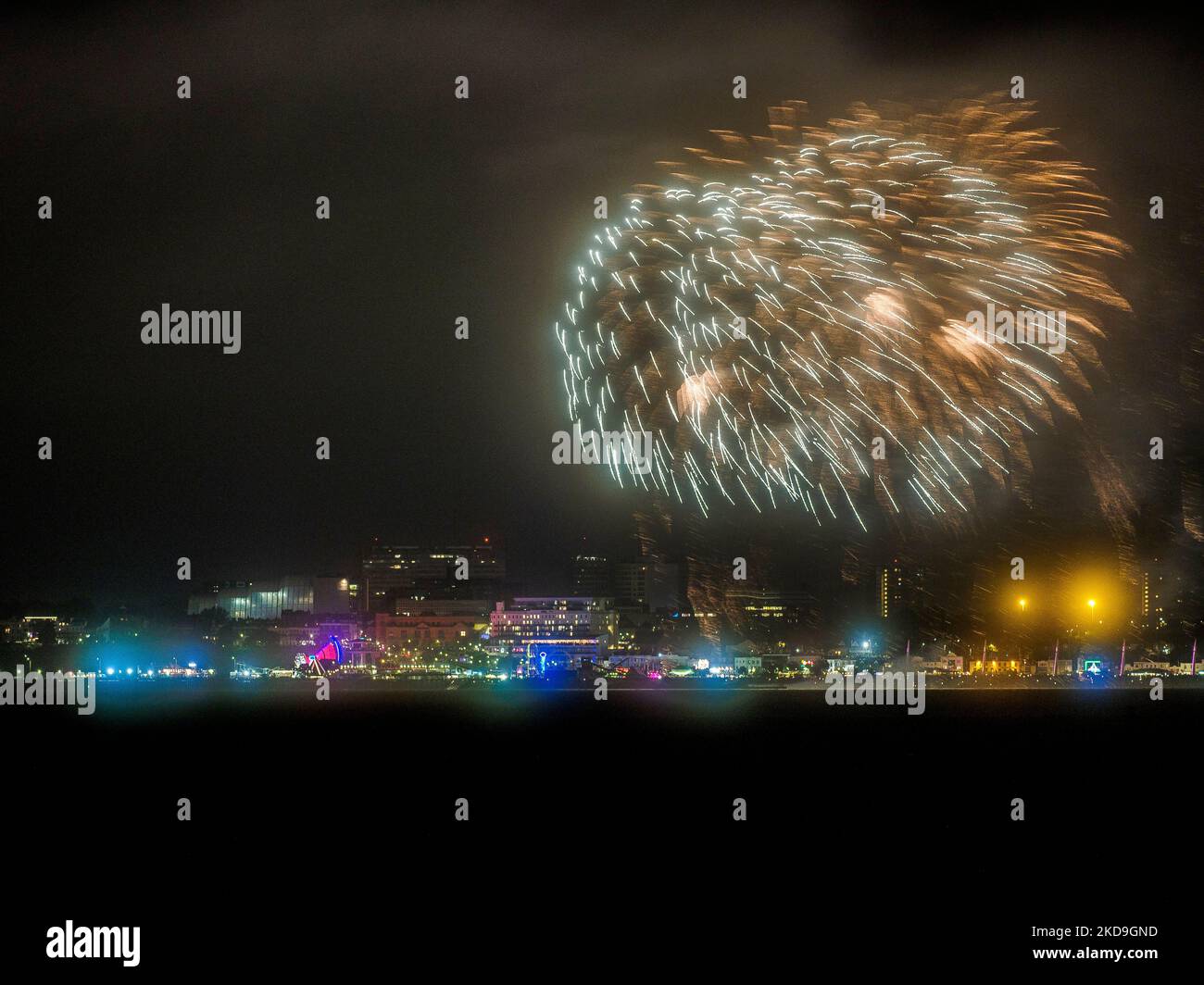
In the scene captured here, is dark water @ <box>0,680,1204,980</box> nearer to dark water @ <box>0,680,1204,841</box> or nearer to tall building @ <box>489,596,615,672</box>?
dark water @ <box>0,680,1204,841</box>

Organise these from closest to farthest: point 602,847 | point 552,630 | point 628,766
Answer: point 602,847 < point 628,766 < point 552,630

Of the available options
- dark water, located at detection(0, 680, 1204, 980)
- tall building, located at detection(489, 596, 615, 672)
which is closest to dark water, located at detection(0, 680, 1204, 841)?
dark water, located at detection(0, 680, 1204, 980)

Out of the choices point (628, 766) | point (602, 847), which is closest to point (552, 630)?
point (628, 766)

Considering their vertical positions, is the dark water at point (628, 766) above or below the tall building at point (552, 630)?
below

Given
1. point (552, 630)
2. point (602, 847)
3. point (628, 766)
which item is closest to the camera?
point (602, 847)

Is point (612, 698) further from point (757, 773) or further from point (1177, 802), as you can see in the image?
point (1177, 802)

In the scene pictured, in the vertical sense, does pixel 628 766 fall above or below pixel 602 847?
below

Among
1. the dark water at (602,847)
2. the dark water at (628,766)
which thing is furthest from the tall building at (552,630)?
the dark water at (602,847)

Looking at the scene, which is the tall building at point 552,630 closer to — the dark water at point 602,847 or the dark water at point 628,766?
the dark water at point 628,766

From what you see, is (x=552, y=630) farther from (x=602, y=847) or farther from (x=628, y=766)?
(x=602, y=847)

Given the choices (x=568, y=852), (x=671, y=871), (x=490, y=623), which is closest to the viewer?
(x=671, y=871)
